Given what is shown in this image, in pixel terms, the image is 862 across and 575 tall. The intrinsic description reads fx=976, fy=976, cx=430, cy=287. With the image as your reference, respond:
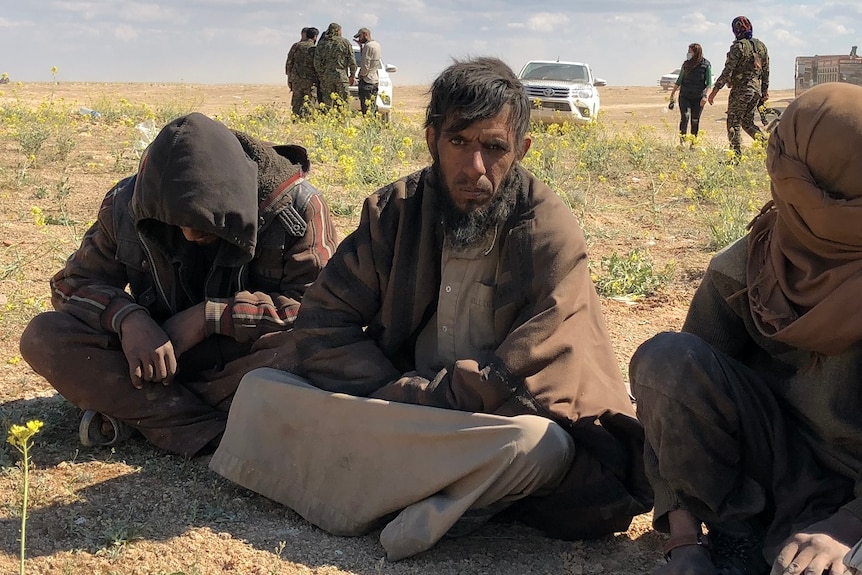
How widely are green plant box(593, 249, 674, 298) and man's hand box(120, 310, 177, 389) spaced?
263 centimetres

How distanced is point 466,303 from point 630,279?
253cm

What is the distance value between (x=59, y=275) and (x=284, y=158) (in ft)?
2.91

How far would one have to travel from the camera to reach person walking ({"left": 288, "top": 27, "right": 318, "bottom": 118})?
14.1 metres

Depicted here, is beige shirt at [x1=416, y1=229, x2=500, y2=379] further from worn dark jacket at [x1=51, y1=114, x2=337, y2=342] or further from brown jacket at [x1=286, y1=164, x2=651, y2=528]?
worn dark jacket at [x1=51, y1=114, x2=337, y2=342]

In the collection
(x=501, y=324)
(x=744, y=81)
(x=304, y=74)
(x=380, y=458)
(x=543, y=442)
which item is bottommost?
(x=380, y=458)

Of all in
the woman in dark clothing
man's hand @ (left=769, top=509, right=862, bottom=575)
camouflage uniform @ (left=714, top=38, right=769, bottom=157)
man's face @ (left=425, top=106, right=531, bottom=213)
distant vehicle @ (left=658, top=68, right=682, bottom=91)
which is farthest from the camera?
distant vehicle @ (left=658, top=68, right=682, bottom=91)

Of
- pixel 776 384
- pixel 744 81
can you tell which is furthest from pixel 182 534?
pixel 744 81

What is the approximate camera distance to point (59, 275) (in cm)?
341

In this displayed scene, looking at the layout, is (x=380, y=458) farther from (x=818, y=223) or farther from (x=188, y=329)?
(x=818, y=223)

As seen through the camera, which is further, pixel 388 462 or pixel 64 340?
pixel 64 340

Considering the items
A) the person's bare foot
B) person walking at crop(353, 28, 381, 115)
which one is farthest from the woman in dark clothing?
the person's bare foot

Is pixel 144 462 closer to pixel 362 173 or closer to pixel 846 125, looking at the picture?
pixel 846 125

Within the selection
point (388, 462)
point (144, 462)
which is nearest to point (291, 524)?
point (388, 462)

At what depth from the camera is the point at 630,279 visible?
→ 17.1 ft
